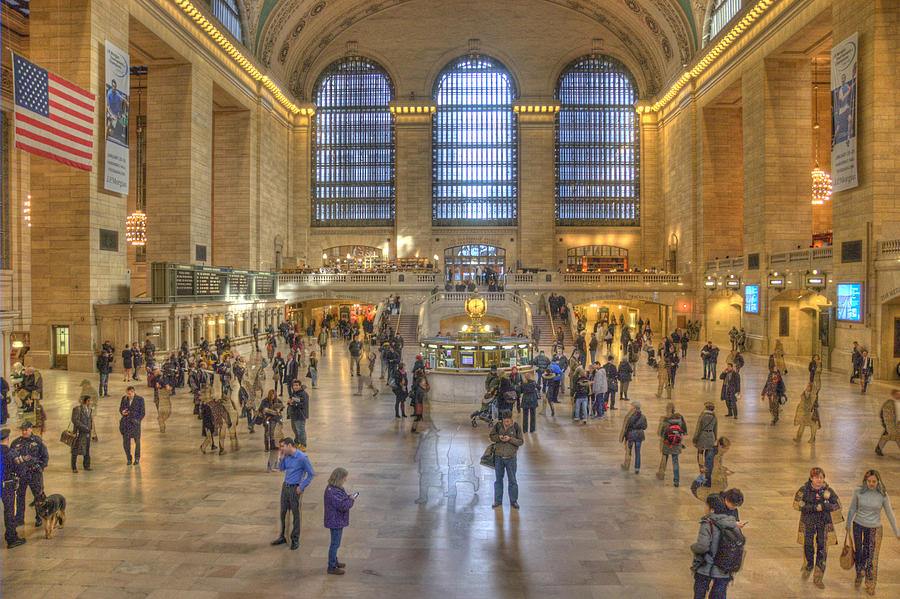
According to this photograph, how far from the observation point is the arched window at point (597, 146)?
44500mm

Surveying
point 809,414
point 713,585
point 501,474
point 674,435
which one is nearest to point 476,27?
point 809,414

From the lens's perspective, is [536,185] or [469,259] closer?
[536,185]

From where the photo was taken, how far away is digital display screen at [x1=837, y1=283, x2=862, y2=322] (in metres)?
20.6

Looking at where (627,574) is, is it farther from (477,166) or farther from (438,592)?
(477,166)

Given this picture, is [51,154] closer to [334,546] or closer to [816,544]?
[334,546]

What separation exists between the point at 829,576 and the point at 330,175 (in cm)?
4303

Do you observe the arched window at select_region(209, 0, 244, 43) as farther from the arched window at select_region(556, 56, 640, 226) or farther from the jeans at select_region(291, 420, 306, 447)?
the jeans at select_region(291, 420, 306, 447)

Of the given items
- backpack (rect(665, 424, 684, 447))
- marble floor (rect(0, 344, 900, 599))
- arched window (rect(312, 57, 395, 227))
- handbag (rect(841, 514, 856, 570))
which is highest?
arched window (rect(312, 57, 395, 227))

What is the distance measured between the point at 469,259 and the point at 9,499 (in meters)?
39.5

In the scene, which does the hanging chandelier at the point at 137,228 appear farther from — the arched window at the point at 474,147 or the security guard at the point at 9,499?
the security guard at the point at 9,499

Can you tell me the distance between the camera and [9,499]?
22.3ft

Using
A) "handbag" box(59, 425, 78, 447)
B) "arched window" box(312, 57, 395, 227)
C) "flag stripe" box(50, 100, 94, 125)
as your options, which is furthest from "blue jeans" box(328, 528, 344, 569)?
"arched window" box(312, 57, 395, 227)

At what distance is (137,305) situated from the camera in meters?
20.7

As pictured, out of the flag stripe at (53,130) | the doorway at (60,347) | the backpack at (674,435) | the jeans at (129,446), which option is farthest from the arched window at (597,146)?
the jeans at (129,446)
